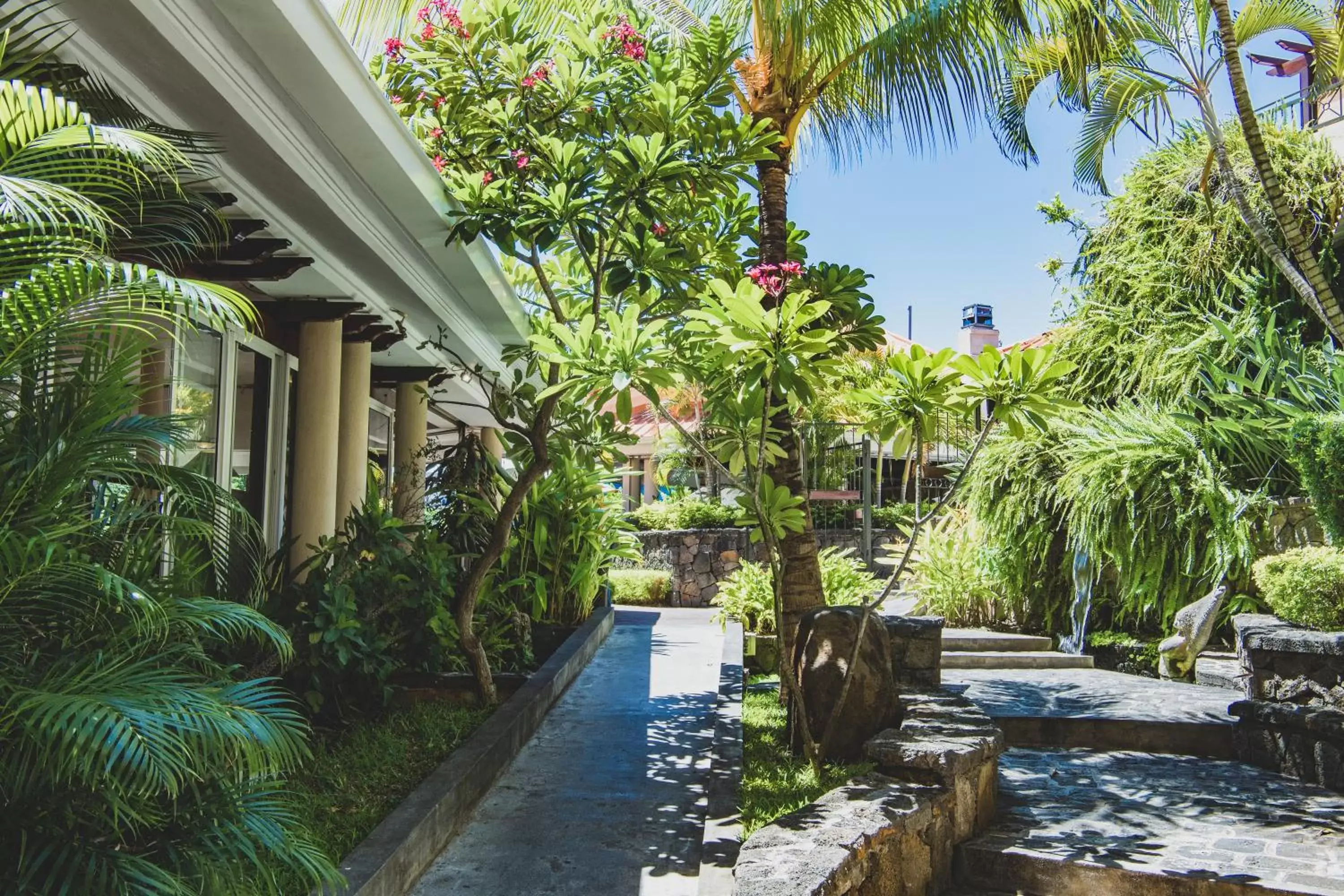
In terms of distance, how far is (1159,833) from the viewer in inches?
191

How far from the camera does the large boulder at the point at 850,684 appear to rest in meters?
5.31

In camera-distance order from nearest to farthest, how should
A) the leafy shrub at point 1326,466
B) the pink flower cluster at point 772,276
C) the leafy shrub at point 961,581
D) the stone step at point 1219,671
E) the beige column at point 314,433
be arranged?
the pink flower cluster at point 772,276 < the leafy shrub at point 1326,466 < the beige column at point 314,433 < the stone step at point 1219,671 < the leafy shrub at point 961,581

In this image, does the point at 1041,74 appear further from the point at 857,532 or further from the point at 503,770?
the point at 503,770

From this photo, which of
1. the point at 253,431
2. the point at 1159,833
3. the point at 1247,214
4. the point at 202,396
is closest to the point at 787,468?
the point at 1159,833

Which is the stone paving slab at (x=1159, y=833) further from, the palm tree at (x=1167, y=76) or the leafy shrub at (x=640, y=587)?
the leafy shrub at (x=640, y=587)

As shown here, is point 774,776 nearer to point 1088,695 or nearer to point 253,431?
point 1088,695

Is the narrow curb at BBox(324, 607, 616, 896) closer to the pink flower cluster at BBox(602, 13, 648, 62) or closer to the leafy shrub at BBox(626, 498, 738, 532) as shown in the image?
the pink flower cluster at BBox(602, 13, 648, 62)

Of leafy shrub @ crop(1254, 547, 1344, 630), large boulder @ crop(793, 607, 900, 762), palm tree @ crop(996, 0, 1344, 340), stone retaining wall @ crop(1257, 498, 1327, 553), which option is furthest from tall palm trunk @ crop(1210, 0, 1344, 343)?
large boulder @ crop(793, 607, 900, 762)

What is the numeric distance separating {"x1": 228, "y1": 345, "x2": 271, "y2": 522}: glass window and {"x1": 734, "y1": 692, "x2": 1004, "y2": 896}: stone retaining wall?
4.93 m

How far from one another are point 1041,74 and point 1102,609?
5223 mm

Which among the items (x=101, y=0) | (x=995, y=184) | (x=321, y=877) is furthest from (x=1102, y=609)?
(x=995, y=184)

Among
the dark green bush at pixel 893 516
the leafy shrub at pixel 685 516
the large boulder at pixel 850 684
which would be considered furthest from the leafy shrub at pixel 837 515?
the large boulder at pixel 850 684

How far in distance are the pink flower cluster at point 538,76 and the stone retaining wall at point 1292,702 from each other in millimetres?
5820

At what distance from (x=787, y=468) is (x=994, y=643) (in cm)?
433
